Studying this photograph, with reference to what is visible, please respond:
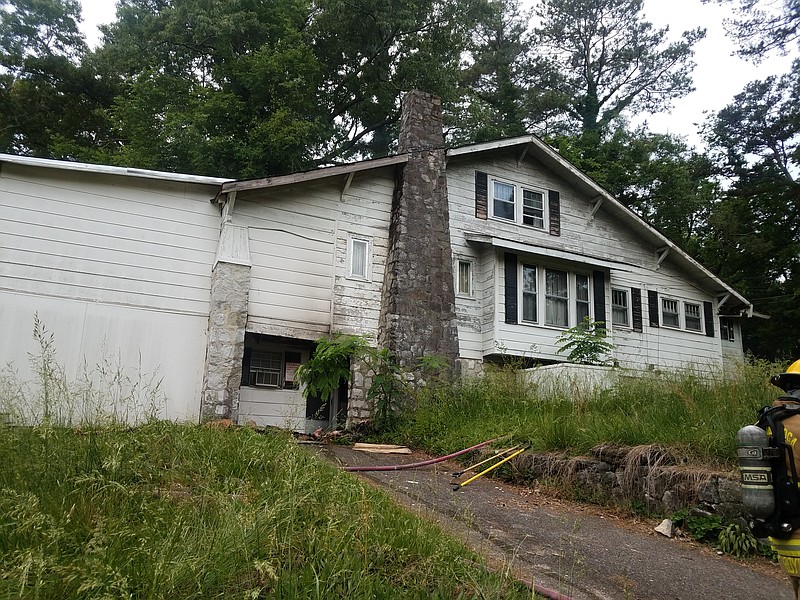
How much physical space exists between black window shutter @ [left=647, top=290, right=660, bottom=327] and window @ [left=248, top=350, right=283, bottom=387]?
1117 centimetres

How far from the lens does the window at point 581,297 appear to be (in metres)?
17.2

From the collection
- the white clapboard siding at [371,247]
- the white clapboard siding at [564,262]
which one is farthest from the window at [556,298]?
the white clapboard siding at [371,247]

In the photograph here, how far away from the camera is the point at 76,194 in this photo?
12.0 meters

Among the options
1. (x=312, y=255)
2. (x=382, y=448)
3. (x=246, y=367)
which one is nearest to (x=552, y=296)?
(x=312, y=255)

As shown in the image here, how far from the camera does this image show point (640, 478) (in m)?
7.10

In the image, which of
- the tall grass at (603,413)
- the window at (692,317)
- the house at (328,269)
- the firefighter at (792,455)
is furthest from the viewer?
the window at (692,317)

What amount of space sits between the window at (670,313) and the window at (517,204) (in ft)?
16.7

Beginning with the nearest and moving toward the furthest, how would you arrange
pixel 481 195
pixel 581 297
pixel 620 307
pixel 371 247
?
pixel 371 247
pixel 481 195
pixel 581 297
pixel 620 307

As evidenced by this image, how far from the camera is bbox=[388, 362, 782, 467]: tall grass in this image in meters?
7.13

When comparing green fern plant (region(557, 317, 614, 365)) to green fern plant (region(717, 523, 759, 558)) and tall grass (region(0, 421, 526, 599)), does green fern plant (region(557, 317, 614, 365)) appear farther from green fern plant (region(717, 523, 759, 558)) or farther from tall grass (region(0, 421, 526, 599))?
tall grass (region(0, 421, 526, 599))

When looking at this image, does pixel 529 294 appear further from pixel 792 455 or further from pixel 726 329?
pixel 792 455

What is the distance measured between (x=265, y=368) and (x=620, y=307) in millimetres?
10401

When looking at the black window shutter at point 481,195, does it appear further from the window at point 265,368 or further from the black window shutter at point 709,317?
the black window shutter at point 709,317

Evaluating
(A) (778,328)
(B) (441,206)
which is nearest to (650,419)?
Answer: (B) (441,206)
